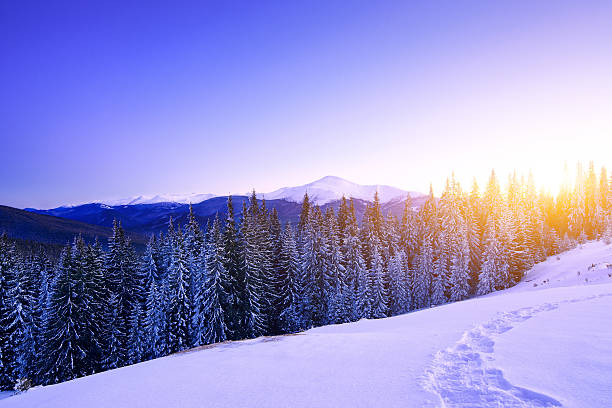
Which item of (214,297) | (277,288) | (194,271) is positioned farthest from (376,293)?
(194,271)

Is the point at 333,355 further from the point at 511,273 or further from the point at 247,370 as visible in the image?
the point at 511,273

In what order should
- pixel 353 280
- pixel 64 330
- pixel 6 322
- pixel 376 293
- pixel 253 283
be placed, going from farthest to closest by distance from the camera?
pixel 353 280
pixel 376 293
pixel 253 283
pixel 6 322
pixel 64 330

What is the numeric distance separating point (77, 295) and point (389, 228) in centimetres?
4633

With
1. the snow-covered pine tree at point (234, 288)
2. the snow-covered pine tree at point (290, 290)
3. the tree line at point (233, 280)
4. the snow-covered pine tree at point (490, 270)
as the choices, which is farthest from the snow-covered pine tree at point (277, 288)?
the snow-covered pine tree at point (490, 270)

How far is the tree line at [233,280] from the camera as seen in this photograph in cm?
3061

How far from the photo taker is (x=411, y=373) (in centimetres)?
476

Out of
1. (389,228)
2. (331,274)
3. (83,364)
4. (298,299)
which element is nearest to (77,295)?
(83,364)

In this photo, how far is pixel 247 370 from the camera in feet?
20.1

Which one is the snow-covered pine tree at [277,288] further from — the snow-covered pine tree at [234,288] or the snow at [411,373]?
the snow at [411,373]

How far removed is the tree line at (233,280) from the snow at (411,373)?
84.5ft

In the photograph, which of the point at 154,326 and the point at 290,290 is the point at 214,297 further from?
the point at 290,290

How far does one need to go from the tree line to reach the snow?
25.8 m

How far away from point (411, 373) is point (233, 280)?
30.4m

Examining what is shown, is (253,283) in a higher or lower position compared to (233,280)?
lower
